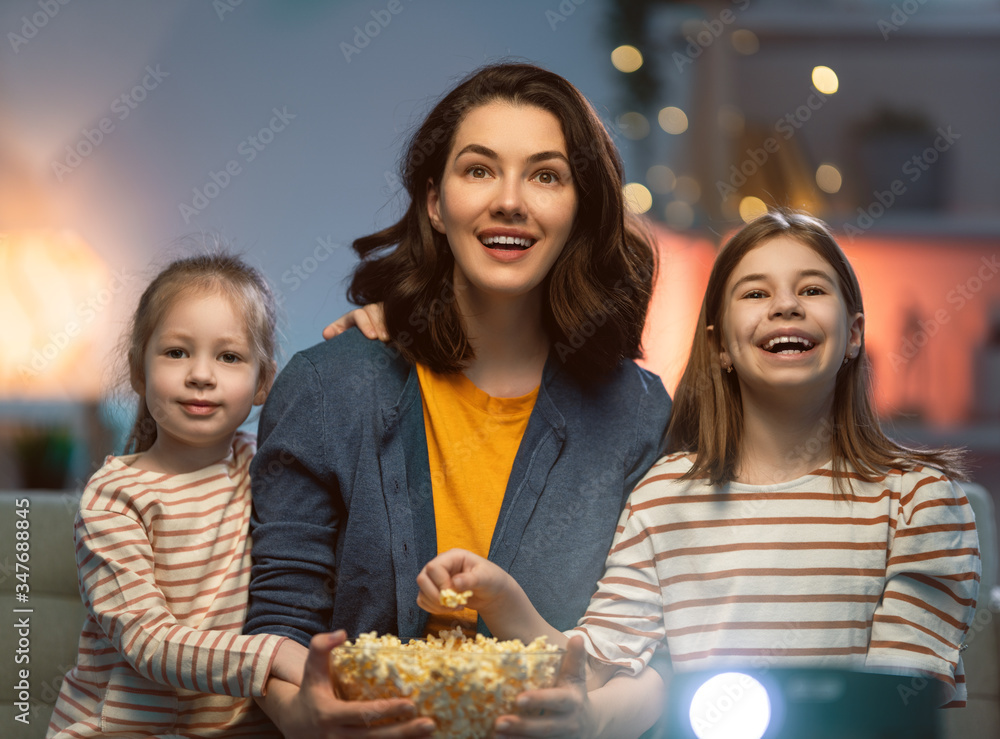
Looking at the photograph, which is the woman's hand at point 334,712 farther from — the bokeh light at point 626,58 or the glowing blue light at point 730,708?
the bokeh light at point 626,58

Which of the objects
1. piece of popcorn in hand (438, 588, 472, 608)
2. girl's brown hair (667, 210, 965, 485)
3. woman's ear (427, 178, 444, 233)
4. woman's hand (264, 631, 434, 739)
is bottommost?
woman's hand (264, 631, 434, 739)

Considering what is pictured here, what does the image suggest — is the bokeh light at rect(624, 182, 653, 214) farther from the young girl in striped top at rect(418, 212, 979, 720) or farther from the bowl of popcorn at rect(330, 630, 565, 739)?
the bowl of popcorn at rect(330, 630, 565, 739)

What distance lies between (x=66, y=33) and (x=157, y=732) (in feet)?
6.98

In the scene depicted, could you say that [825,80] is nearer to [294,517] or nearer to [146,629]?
[294,517]

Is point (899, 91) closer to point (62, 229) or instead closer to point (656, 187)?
point (656, 187)

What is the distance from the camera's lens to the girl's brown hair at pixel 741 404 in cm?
125

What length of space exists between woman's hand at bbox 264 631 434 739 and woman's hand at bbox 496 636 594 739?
0.09 m

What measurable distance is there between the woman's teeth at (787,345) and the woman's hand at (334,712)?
668mm

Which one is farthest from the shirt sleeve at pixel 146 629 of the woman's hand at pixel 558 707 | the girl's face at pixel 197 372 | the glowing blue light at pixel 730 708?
the glowing blue light at pixel 730 708

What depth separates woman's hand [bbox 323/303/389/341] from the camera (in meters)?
1.35

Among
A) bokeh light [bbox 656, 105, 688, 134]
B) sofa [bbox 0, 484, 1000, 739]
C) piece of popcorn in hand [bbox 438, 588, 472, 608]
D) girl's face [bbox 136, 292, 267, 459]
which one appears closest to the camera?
piece of popcorn in hand [bbox 438, 588, 472, 608]

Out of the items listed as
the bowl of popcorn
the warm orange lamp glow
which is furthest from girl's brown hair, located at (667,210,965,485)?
the warm orange lamp glow

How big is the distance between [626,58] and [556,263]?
125 cm

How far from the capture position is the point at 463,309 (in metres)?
1.37
